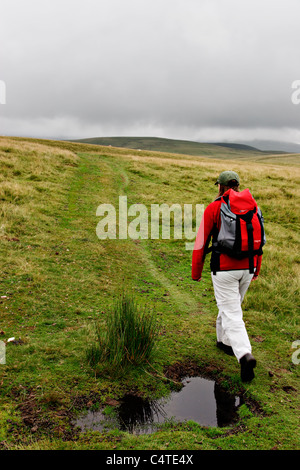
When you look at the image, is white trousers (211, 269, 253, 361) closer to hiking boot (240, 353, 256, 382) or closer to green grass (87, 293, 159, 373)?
hiking boot (240, 353, 256, 382)

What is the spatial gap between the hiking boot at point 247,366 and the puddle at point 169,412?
317 mm

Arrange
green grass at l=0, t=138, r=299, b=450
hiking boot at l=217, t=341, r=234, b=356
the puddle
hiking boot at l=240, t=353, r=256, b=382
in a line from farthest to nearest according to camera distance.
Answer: hiking boot at l=217, t=341, r=234, b=356 < hiking boot at l=240, t=353, r=256, b=382 < the puddle < green grass at l=0, t=138, r=299, b=450

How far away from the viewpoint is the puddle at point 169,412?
361cm

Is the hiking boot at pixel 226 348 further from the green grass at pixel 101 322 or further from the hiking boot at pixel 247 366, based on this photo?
the hiking boot at pixel 247 366

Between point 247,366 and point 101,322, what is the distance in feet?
8.72

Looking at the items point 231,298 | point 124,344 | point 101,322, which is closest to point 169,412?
point 124,344

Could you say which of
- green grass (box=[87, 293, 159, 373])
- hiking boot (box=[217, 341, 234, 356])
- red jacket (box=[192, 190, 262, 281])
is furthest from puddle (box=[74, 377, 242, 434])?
red jacket (box=[192, 190, 262, 281])

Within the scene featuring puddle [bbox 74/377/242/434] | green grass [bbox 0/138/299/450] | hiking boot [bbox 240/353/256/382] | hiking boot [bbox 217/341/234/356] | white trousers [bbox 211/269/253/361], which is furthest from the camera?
hiking boot [bbox 217/341/234/356]

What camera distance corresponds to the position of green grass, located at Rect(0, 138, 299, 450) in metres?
3.47

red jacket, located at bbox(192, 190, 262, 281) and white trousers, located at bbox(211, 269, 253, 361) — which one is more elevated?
red jacket, located at bbox(192, 190, 262, 281)

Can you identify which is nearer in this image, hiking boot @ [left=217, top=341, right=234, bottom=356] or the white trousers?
the white trousers

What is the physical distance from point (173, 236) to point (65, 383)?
9.15 m

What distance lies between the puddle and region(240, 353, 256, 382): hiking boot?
32 centimetres

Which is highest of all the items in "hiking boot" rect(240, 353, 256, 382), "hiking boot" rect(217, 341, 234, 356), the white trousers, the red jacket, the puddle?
the red jacket
